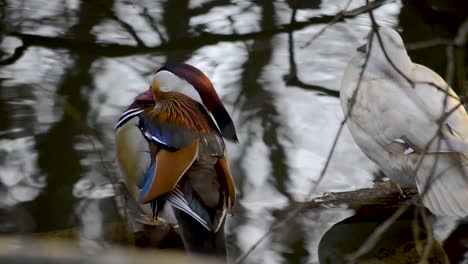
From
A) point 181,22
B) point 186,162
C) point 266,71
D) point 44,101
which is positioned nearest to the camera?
point 186,162

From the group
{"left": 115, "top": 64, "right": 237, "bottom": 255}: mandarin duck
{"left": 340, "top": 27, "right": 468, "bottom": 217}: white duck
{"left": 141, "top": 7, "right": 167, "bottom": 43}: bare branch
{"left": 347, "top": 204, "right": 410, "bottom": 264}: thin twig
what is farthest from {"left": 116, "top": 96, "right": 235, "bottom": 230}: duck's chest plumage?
{"left": 141, "top": 7, "right": 167, "bottom": 43}: bare branch

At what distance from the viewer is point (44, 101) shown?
3.27m

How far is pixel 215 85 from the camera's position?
340cm

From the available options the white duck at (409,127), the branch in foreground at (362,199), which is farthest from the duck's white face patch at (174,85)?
the branch in foreground at (362,199)

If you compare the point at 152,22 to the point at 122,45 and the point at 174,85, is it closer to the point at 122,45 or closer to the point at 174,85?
the point at 122,45

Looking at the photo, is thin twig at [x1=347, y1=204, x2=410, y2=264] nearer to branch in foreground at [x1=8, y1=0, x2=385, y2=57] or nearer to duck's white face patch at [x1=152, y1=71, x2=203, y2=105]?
duck's white face patch at [x1=152, y1=71, x2=203, y2=105]

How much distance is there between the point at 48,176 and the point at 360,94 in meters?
1.15

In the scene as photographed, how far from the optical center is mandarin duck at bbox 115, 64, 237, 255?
220 centimetres

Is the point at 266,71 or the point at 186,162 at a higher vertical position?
the point at 186,162

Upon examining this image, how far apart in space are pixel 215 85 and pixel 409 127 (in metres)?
1.18

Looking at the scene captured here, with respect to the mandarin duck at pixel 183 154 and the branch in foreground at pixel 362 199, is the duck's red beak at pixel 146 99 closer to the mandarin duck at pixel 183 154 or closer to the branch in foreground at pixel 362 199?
the mandarin duck at pixel 183 154

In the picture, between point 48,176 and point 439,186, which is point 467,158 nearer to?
point 439,186

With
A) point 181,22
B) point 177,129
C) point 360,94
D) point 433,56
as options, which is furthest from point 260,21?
point 177,129

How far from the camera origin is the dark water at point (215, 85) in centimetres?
271
